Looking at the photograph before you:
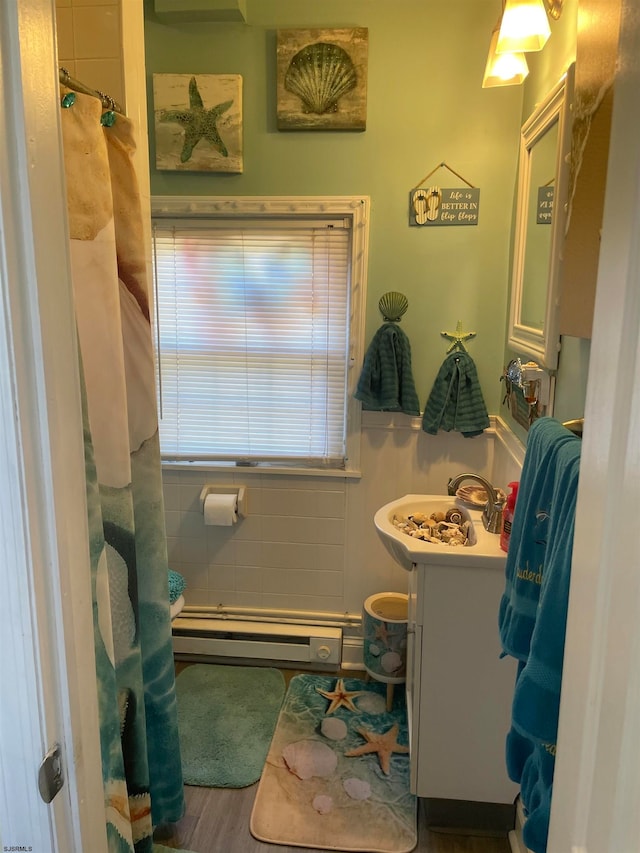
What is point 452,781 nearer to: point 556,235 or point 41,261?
point 556,235

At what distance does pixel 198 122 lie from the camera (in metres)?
2.40

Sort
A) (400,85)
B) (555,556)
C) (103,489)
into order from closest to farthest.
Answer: (555,556), (103,489), (400,85)

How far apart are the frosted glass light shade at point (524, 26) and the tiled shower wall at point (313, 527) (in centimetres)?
137

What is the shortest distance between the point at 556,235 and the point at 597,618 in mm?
1176

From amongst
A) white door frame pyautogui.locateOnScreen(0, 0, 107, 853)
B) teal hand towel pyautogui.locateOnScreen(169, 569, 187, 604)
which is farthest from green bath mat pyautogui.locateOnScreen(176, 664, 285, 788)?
white door frame pyautogui.locateOnScreen(0, 0, 107, 853)

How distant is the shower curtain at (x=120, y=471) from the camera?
1.18m

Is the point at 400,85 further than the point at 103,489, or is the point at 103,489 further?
the point at 400,85

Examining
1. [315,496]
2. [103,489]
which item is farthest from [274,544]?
[103,489]

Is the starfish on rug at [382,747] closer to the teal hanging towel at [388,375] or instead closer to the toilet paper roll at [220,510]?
the toilet paper roll at [220,510]

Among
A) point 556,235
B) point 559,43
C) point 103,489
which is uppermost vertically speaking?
point 559,43

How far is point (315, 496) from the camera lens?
2.66 meters

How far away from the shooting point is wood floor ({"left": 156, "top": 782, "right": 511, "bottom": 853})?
1812 millimetres

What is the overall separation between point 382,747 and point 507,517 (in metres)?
1.06

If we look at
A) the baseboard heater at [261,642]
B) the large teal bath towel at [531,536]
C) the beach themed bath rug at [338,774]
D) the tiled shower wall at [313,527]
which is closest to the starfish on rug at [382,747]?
the beach themed bath rug at [338,774]
